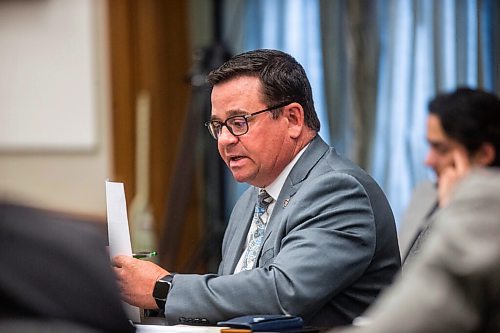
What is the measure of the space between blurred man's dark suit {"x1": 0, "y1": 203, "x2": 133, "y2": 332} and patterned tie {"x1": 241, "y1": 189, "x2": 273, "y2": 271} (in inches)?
62.3

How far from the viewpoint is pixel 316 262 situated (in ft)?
7.73

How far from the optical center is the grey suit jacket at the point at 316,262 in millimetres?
2346

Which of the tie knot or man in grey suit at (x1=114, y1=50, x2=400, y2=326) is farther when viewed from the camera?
the tie knot

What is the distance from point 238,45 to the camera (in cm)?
570

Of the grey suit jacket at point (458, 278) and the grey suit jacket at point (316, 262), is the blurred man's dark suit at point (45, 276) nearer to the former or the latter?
the grey suit jacket at point (458, 278)

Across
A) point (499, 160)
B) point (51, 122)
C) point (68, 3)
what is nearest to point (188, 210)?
point (51, 122)

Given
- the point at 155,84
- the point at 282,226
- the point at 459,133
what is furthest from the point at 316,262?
the point at 155,84

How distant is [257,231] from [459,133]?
4.41 ft

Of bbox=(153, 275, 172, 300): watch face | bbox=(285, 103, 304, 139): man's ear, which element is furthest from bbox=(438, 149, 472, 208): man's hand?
bbox=(153, 275, 172, 300): watch face

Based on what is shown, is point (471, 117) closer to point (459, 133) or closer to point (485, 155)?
point (459, 133)

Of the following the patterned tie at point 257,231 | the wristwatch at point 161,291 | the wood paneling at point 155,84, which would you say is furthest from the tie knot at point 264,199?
the wood paneling at point 155,84

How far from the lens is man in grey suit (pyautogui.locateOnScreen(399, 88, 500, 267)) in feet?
11.6

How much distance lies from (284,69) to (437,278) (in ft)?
5.80

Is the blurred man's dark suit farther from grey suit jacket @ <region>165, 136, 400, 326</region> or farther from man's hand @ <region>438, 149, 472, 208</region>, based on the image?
man's hand @ <region>438, 149, 472, 208</region>
